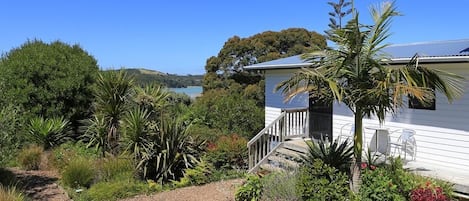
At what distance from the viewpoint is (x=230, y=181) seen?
10055mm

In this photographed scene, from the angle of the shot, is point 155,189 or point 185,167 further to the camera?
point 185,167

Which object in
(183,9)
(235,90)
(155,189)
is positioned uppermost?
(183,9)

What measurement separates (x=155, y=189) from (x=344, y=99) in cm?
501

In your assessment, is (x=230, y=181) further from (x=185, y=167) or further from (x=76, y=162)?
(x=76, y=162)

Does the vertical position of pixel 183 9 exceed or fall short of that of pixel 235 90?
it exceeds it

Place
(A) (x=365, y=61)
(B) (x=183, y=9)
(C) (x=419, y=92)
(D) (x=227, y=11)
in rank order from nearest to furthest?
(C) (x=419, y=92)
(A) (x=365, y=61)
(B) (x=183, y=9)
(D) (x=227, y=11)

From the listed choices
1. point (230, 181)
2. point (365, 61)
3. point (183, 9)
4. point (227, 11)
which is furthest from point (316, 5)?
point (365, 61)

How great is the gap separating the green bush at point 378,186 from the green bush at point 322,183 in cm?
33

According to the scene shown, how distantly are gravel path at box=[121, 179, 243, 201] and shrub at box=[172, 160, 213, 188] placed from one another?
213mm

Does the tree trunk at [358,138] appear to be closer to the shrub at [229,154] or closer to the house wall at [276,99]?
the shrub at [229,154]

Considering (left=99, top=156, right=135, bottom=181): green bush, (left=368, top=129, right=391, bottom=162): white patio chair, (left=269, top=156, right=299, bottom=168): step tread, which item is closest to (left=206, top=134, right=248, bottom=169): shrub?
(left=269, top=156, right=299, bottom=168): step tread

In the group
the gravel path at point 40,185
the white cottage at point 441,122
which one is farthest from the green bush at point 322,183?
the gravel path at point 40,185

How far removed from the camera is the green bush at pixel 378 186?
6.50 metres

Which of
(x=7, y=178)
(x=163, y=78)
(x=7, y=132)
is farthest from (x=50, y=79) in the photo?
(x=163, y=78)
